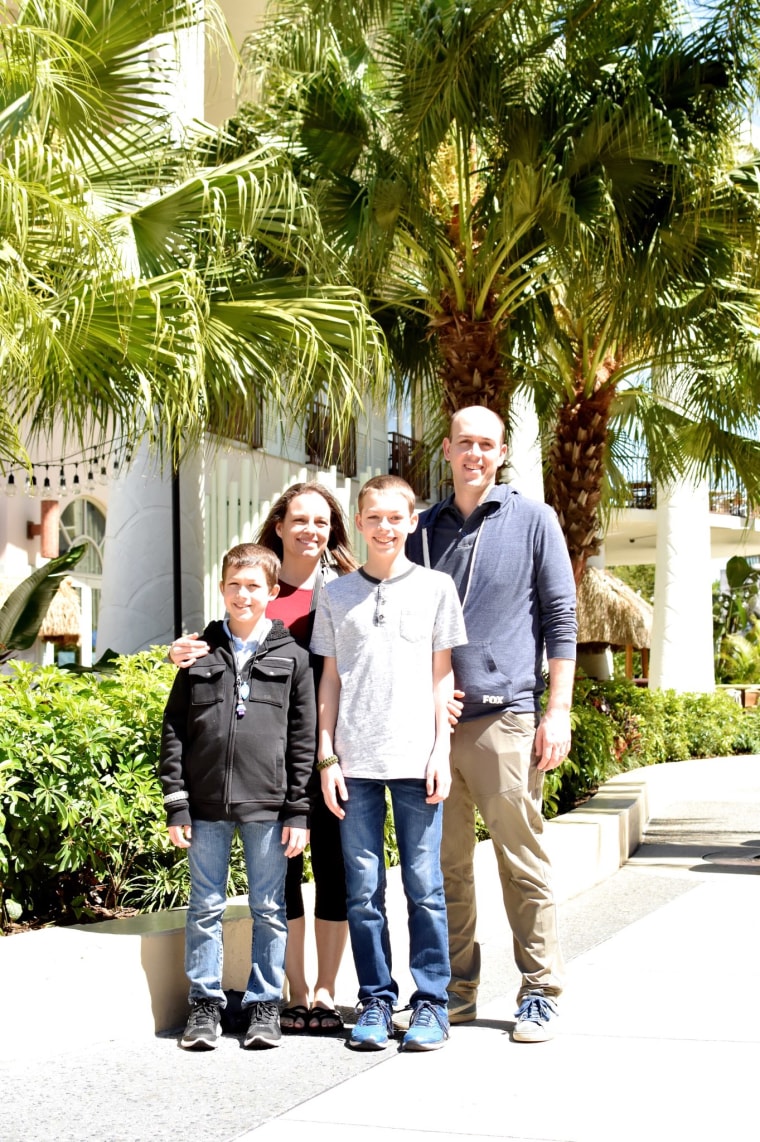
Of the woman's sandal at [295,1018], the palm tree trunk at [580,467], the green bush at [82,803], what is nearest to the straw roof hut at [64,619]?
the palm tree trunk at [580,467]

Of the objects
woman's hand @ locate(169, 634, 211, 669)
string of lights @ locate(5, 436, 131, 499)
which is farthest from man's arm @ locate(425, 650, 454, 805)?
string of lights @ locate(5, 436, 131, 499)

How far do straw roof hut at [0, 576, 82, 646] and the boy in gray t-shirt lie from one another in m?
12.3

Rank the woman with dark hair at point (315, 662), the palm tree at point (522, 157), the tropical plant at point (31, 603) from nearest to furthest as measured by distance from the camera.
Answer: the woman with dark hair at point (315, 662), the palm tree at point (522, 157), the tropical plant at point (31, 603)

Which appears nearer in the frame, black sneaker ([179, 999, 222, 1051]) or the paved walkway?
the paved walkway

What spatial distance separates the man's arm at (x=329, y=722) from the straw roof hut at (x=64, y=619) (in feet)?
40.0

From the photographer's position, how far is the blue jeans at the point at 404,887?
153 inches

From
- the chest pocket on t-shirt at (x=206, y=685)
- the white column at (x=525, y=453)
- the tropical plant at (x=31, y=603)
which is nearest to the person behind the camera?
the chest pocket on t-shirt at (x=206, y=685)

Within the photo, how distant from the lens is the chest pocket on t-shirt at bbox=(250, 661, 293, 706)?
4016 mm

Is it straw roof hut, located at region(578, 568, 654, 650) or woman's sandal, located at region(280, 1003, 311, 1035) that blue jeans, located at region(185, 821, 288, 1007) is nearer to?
woman's sandal, located at region(280, 1003, 311, 1035)

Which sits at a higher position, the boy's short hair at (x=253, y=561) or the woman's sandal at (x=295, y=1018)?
the boy's short hair at (x=253, y=561)

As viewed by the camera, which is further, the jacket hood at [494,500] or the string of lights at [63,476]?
the string of lights at [63,476]

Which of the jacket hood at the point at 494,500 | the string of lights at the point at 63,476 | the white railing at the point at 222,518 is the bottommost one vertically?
the jacket hood at the point at 494,500

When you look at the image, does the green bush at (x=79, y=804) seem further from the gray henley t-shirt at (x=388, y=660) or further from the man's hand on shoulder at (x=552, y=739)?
the man's hand on shoulder at (x=552, y=739)

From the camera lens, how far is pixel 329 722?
4.04 meters
